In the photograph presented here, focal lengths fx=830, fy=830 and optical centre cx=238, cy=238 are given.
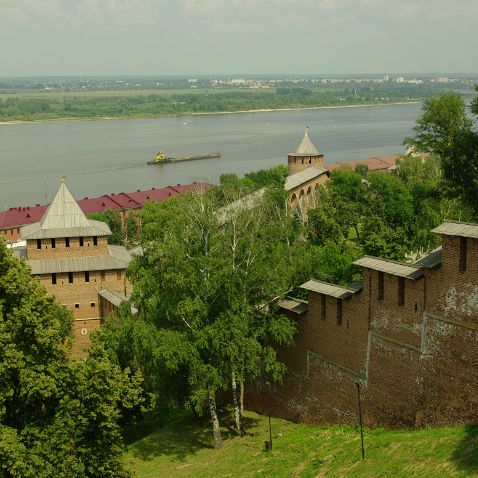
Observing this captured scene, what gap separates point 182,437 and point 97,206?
41285mm

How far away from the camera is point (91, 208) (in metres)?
58.1

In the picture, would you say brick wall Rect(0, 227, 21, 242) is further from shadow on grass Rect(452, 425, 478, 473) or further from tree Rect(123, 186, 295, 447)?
shadow on grass Rect(452, 425, 478, 473)

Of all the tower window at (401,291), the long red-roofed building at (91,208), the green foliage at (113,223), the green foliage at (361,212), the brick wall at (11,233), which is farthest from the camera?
the long red-roofed building at (91,208)

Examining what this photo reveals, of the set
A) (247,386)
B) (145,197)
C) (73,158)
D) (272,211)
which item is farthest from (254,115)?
(247,386)

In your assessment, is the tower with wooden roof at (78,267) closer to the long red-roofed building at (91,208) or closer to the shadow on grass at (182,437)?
the shadow on grass at (182,437)

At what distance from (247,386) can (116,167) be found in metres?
76.8

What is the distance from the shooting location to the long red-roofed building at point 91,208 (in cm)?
5394

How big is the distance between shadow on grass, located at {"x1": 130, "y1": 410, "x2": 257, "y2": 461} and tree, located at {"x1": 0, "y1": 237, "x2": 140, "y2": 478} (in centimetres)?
313

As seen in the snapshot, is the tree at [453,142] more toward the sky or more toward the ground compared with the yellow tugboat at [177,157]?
more toward the sky

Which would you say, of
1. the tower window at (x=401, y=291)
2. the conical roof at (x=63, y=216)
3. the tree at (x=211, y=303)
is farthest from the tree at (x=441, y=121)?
the tower window at (x=401, y=291)

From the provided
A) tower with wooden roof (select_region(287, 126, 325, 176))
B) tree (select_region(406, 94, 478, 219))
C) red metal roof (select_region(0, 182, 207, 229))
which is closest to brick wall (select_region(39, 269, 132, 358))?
tree (select_region(406, 94, 478, 219))

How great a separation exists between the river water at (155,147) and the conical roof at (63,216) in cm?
2589

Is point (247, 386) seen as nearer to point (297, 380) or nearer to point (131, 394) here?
point (297, 380)

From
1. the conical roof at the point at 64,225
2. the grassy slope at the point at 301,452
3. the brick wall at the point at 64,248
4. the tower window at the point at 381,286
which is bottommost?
the grassy slope at the point at 301,452
